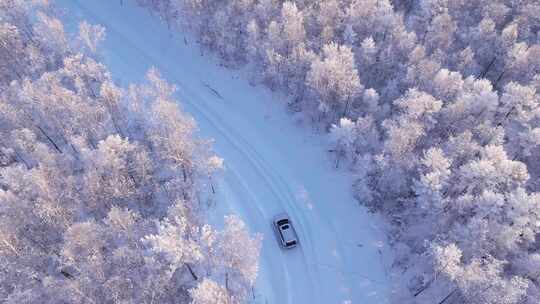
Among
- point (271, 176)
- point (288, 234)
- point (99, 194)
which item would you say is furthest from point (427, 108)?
point (99, 194)

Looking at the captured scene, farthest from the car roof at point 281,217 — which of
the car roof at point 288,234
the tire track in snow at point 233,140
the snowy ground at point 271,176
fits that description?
the car roof at point 288,234

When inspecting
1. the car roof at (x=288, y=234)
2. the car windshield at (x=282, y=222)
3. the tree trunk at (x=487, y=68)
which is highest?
the tree trunk at (x=487, y=68)

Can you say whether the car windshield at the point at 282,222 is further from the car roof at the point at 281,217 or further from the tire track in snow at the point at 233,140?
the tire track in snow at the point at 233,140

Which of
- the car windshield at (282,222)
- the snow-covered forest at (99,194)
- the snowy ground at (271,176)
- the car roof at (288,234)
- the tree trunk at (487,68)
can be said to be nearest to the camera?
the snow-covered forest at (99,194)

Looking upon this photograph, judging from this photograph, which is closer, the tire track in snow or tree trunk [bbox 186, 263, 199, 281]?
tree trunk [bbox 186, 263, 199, 281]

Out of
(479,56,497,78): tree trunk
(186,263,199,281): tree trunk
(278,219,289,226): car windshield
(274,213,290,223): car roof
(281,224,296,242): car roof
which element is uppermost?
(479,56,497,78): tree trunk

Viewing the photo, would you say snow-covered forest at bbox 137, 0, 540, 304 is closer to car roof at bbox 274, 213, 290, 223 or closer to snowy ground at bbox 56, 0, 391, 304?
snowy ground at bbox 56, 0, 391, 304

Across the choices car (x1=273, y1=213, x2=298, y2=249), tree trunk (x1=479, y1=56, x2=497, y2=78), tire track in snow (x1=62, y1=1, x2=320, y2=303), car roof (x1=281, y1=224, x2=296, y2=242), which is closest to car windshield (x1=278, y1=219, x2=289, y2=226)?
car (x1=273, y1=213, x2=298, y2=249)
